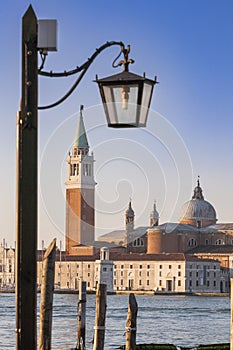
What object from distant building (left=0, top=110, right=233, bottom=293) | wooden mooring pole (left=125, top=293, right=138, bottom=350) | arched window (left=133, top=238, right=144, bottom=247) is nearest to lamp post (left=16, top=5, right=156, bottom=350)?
wooden mooring pole (left=125, top=293, right=138, bottom=350)

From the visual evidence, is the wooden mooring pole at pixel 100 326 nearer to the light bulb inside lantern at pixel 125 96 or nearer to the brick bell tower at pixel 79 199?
the light bulb inside lantern at pixel 125 96

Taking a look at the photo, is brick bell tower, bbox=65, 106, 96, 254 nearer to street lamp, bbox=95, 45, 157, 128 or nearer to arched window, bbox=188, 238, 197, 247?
arched window, bbox=188, 238, 197, 247

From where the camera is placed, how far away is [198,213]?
143 feet

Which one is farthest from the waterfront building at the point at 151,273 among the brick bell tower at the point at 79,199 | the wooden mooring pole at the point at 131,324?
the wooden mooring pole at the point at 131,324

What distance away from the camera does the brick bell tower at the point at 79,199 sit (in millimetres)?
42844

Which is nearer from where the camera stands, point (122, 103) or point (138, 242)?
point (122, 103)

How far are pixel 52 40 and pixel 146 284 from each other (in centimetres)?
4016

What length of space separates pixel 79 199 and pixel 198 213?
5.58 m

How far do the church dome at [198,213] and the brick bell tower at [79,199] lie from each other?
4422mm

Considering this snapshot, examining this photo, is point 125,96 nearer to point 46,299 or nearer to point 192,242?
point 46,299

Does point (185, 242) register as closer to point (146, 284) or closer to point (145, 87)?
point (146, 284)

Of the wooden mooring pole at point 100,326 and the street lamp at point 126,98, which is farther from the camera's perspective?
the wooden mooring pole at point 100,326

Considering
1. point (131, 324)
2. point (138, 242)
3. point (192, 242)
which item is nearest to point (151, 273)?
point (192, 242)

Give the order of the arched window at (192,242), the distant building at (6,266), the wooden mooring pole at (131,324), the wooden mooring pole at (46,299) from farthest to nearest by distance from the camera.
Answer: the distant building at (6,266) < the arched window at (192,242) < the wooden mooring pole at (131,324) < the wooden mooring pole at (46,299)
